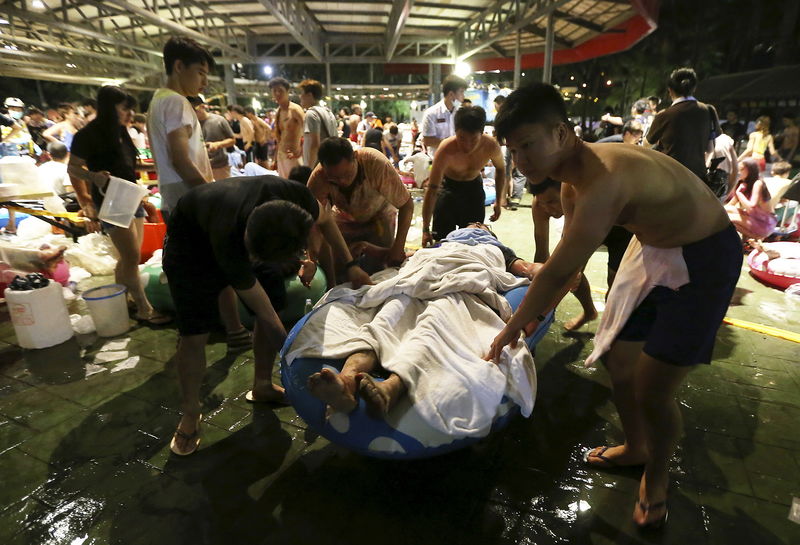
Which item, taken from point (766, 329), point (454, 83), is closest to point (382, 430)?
point (766, 329)

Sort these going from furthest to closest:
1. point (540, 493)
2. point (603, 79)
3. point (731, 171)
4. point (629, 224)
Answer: point (603, 79) < point (731, 171) < point (540, 493) < point (629, 224)

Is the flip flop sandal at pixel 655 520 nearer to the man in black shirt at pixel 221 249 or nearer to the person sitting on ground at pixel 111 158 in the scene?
the man in black shirt at pixel 221 249

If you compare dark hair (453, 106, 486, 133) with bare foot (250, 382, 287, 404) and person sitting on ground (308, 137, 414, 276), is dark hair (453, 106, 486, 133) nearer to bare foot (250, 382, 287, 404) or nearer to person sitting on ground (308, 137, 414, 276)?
person sitting on ground (308, 137, 414, 276)

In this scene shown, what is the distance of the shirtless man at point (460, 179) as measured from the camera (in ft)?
12.5

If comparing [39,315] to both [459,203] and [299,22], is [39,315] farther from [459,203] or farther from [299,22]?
[299,22]

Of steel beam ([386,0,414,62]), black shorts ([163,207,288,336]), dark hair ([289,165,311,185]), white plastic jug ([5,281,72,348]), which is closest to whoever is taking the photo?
black shorts ([163,207,288,336])

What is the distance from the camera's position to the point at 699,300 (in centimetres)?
168

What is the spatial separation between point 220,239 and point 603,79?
73.1ft

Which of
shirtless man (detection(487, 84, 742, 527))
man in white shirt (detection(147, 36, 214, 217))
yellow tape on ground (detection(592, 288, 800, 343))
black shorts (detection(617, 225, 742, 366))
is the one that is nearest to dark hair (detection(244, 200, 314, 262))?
shirtless man (detection(487, 84, 742, 527))

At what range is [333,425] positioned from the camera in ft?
6.34

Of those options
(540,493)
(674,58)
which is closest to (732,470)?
(540,493)

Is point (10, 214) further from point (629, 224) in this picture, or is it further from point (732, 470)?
point (732, 470)

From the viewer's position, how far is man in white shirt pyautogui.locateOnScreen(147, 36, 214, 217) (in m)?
2.82

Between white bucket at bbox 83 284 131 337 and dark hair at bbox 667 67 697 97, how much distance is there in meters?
4.82
